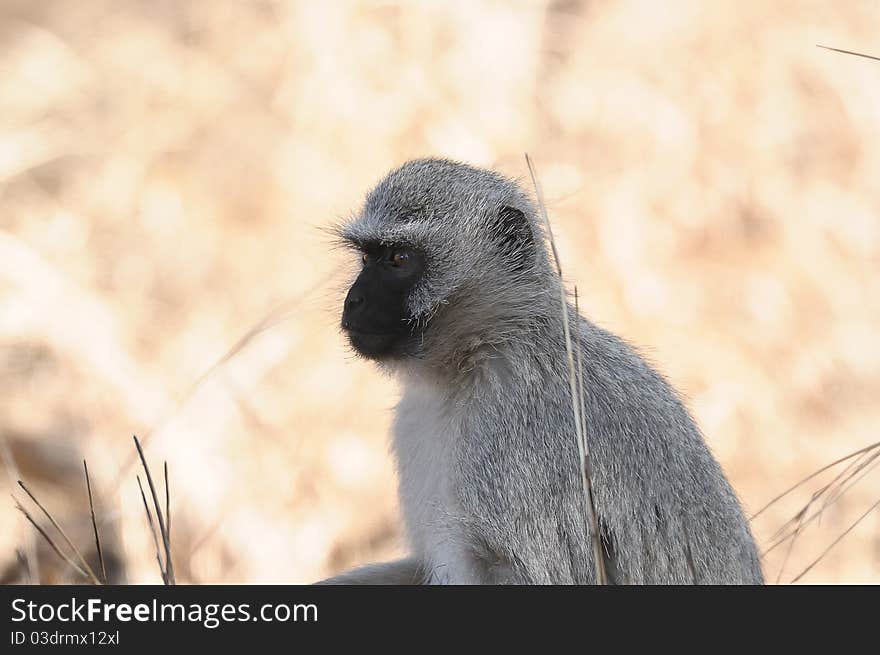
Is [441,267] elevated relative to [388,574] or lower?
elevated

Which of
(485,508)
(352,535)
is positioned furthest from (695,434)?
(352,535)

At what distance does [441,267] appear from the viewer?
3852mm

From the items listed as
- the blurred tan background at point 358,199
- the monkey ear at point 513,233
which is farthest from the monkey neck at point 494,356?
the blurred tan background at point 358,199

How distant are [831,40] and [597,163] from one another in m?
2.08

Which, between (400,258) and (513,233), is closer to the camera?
(400,258)

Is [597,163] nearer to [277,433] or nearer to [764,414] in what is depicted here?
[764,414]

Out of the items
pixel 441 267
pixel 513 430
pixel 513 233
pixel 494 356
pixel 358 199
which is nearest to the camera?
pixel 513 430

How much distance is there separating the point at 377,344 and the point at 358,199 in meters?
4.11

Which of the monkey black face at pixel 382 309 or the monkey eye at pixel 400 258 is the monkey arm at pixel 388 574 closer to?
the monkey black face at pixel 382 309

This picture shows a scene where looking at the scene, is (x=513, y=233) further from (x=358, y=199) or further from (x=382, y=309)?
(x=358, y=199)

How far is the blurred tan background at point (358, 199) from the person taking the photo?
7672 millimetres

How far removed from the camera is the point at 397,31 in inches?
328

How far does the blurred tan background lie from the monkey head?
3.80 meters

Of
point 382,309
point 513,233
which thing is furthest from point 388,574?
point 513,233
